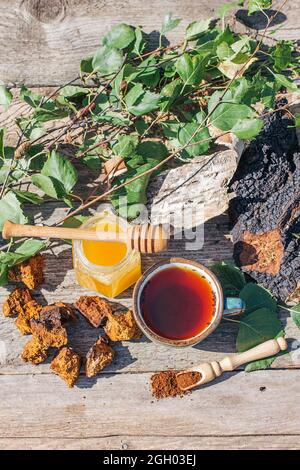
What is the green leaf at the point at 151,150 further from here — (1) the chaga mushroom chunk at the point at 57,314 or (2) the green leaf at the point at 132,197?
(1) the chaga mushroom chunk at the point at 57,314

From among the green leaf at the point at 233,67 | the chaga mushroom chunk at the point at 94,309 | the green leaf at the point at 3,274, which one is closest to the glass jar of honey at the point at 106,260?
the chaga mushroom chunk at the point at 94,309

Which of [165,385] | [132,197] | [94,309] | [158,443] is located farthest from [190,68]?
[158,443]

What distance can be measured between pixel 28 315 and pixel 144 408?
11.1 inches

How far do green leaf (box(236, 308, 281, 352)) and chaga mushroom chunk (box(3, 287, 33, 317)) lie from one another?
0.41 metres

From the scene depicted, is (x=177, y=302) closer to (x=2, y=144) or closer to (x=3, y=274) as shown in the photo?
(x=3, y=274)

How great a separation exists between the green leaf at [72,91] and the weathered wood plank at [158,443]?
66 cm

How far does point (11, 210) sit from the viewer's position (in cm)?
132

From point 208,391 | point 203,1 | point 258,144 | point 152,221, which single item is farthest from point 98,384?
point 203,1

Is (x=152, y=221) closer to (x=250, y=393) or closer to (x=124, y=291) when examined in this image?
(x=124, y=291)

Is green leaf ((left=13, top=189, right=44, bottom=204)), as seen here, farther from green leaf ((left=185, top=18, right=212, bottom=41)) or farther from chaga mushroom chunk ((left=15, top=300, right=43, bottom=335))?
green leaf ((left=185, top=18, right=212, bottom=41))

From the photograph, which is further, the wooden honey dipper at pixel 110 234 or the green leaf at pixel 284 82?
the green leaf at pixel 284 82

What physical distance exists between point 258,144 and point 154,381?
0.49 meters

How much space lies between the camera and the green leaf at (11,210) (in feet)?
4.32

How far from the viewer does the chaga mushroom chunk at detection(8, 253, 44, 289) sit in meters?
1.35
